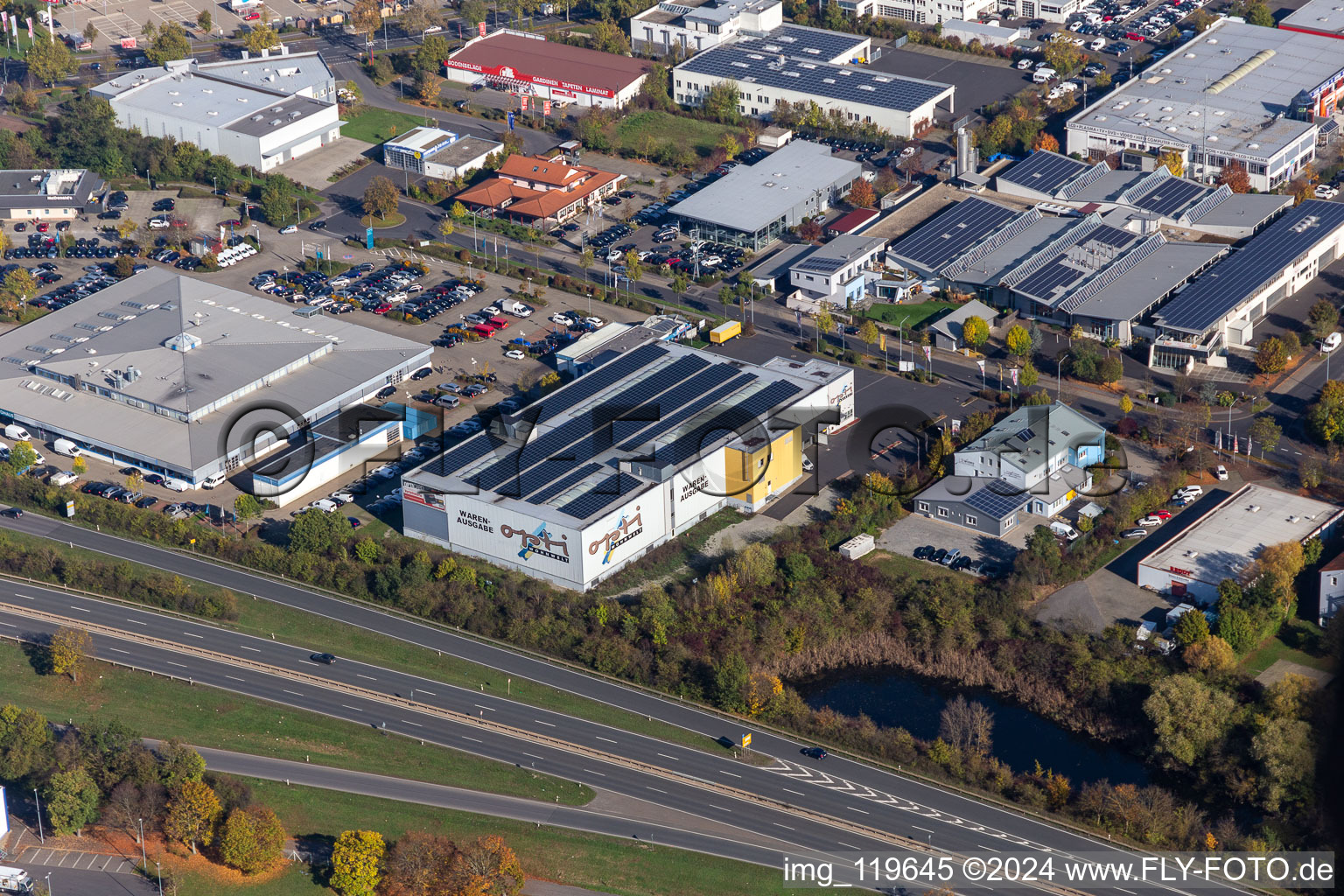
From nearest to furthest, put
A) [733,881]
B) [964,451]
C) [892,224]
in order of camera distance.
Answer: [733,881]
[964,451]
[892,224]

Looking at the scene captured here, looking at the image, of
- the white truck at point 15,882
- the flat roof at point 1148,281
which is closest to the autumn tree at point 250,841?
the white truck at point 15,882

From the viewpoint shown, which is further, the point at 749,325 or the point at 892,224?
the point at 892,224

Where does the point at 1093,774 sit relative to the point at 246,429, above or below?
below

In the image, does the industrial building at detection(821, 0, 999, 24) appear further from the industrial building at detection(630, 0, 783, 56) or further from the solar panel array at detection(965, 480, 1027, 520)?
the solar panel array at detection(965, 480, 1027, 520)

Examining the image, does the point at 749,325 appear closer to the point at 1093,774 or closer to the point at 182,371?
the point at 182,371

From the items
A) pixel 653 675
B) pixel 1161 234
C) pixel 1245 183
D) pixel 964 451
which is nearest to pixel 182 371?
pixel 653 675

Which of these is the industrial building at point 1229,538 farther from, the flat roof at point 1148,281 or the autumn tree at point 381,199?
the autumn tree at point 381,199

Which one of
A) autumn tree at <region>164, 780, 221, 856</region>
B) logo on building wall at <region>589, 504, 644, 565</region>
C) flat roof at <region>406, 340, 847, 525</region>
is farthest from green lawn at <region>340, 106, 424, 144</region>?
autumn tree at <region>164, 780, 221, 856</region>
